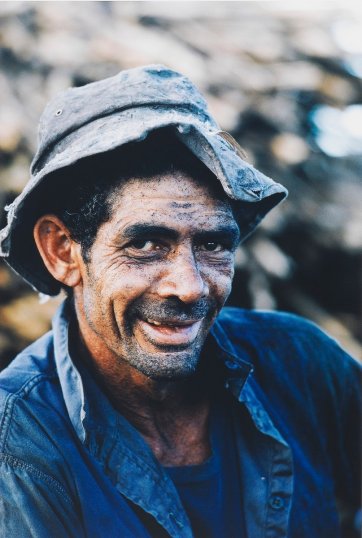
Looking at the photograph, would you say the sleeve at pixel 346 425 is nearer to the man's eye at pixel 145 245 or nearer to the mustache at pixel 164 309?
the mustache at pixel 164 309

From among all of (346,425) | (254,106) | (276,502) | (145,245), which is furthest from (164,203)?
(254,106)

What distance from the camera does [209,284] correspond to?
186 centimetres

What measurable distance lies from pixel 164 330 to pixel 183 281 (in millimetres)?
186

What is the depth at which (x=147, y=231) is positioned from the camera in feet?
5.71

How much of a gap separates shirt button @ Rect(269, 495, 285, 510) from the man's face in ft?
1.81

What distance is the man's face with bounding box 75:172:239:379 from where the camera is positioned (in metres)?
1.74

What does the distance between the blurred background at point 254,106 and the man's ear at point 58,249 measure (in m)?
1.51

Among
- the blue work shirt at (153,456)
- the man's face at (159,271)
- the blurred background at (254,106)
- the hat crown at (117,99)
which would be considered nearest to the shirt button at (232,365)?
the blue work shirt at (153,456)

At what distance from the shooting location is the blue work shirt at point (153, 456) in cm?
168

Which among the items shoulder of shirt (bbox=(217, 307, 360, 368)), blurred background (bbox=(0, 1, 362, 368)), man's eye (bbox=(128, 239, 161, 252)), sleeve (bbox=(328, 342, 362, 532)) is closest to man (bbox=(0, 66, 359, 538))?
man's eye (bbox=(128, 239, 161, 252))

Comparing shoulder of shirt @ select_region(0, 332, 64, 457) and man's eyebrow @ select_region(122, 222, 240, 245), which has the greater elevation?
man's eyebrow @ select_region(122, 222, 240, 245)

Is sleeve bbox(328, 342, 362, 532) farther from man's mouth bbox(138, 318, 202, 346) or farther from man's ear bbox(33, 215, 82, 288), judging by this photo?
man's ear bbox(33, 215, 82, 288)

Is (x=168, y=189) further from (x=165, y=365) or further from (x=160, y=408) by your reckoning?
(x=160, y=408)

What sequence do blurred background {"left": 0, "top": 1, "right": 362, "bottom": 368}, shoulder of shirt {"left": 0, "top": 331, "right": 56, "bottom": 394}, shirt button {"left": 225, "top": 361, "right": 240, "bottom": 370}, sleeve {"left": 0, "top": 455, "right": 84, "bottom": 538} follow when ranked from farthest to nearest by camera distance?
blurred background {"left": 0, "top": 1, "right": 362, "bottom": 368} → shirt button {"left": 225, "top": 361, "right": 240, "bottom": 370} → shoulder of shirt {"left": 0, "top": 331, "right": 56, "bottom": 394} → sleeve {"left": 0, "top": 455, "right": 84, "bottom": 538}
